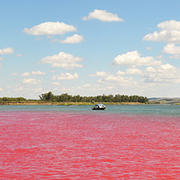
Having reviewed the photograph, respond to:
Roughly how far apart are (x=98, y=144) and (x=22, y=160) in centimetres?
955

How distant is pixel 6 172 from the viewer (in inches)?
700

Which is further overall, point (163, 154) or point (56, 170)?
point (163, 154)

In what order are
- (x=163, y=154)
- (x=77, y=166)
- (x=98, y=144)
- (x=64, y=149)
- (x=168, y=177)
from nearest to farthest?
(x=168, y=177) < (x=77, y=166) < (x=163, y=154) < (x=64, y=149) < (x=98, y=144)

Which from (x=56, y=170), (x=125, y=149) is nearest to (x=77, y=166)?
(x=56, y=170)

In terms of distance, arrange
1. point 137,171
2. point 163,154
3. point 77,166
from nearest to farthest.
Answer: point 137,171 → point 77,166 → point 163,154

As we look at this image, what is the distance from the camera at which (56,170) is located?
18.3 meters

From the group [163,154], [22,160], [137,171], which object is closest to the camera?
[137,171]

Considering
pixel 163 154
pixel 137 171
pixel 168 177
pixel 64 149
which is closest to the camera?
pixel 168 177

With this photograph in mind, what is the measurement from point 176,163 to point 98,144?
390 inches

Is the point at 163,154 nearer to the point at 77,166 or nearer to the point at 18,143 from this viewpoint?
→ the point at 77,166

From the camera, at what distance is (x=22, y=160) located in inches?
831

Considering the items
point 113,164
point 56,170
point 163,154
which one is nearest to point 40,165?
point 56,170

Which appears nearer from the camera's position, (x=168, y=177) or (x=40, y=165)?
(x=168, y=177)

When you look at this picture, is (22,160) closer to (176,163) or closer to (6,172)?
(6,172)
